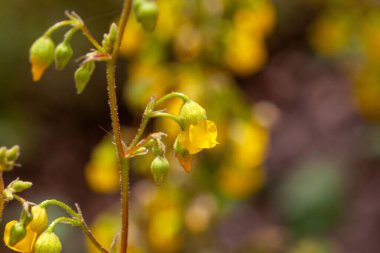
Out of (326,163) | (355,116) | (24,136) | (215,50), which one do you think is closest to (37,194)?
(24,136)

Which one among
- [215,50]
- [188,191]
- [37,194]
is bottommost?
[37,194]

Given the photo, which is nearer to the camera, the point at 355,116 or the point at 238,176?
the point at 238,176

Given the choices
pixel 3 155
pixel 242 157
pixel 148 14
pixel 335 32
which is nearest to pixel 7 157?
pixel 3 155

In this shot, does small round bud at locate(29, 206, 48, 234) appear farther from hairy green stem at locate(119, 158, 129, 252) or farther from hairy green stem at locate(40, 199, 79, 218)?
hairy green stem at locate(119, 158, 129, 252)

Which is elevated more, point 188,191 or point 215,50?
point 215,50

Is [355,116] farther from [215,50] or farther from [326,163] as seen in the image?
[215,50]

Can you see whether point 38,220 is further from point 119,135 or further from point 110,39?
point 110,39

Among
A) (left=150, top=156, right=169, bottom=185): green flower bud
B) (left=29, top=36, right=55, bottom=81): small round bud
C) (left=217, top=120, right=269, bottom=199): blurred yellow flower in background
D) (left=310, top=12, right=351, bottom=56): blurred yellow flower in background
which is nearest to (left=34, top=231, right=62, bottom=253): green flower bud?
(left=150, top=156, right=169, bottom=185): green flower bud
